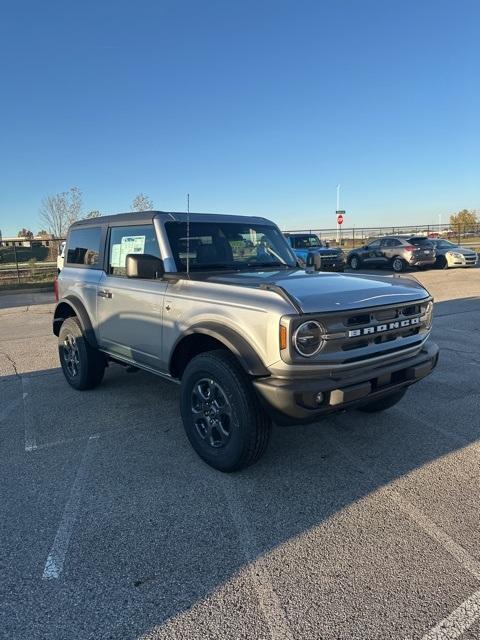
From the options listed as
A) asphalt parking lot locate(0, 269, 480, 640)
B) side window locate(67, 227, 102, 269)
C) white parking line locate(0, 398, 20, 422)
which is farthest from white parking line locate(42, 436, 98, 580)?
side window locate(67, 227, 102, 269)

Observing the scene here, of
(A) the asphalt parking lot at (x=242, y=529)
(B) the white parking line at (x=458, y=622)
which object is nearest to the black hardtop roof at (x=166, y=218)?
(A) the asphalt parking lot at (x=242, y=529)

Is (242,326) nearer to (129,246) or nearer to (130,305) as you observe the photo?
(130,305)

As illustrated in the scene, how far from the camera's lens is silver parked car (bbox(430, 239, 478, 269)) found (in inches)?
844

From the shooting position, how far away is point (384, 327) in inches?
132

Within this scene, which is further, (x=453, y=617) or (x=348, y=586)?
(x=348, y=586)

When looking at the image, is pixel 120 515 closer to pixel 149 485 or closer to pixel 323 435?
pixel 149 485

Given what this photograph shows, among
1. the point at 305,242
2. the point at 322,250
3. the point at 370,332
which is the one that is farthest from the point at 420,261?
the point at 370,332

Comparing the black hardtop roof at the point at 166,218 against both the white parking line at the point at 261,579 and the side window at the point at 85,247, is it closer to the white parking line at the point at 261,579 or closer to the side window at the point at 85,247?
the side window at the point at 85,247

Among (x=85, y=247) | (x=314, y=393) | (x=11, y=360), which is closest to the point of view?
(x=314, y=393)

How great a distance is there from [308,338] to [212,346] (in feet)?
3.39

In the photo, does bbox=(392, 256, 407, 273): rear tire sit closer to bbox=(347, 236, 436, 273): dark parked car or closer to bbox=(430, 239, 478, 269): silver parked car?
bbox=(347, 236, 436, 273): dark parked car

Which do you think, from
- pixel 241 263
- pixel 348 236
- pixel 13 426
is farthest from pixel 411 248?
pixel 348 236

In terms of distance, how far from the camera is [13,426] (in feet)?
14.8

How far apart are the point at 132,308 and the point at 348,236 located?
40967 mm
